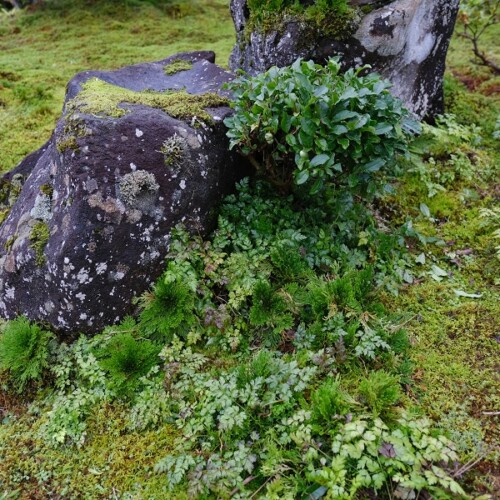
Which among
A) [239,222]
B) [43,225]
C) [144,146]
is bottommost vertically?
[239,222]

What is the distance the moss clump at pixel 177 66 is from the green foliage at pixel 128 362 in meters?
3.43

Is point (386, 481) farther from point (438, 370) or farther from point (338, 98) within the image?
point (338, 98)

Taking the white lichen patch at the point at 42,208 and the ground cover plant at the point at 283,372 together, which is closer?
the ground cover plant at the point at 283,372

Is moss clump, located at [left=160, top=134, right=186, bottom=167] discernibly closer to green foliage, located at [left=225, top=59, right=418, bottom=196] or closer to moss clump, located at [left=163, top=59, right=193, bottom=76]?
green foliage, located at [left=225, top=59, right=418, bottom=196]

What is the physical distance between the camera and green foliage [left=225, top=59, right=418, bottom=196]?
3377mm

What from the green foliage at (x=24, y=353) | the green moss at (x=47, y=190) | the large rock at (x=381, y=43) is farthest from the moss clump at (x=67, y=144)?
the large rock at (x=381, y=43)

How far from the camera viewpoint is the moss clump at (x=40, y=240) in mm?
3627

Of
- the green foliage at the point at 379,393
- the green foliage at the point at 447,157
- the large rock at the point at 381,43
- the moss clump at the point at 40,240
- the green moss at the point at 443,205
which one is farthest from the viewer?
the green foliage at the point at 447,157

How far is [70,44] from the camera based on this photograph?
399 inches

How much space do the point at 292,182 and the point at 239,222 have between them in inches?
26.6

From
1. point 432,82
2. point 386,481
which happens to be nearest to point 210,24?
point 432,82

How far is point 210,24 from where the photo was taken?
11.5 m

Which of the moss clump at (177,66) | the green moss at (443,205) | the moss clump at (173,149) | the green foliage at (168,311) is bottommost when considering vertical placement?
the green moss at (443,205)

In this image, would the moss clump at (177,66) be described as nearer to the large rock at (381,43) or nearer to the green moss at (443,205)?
the large rock at (381,43)
